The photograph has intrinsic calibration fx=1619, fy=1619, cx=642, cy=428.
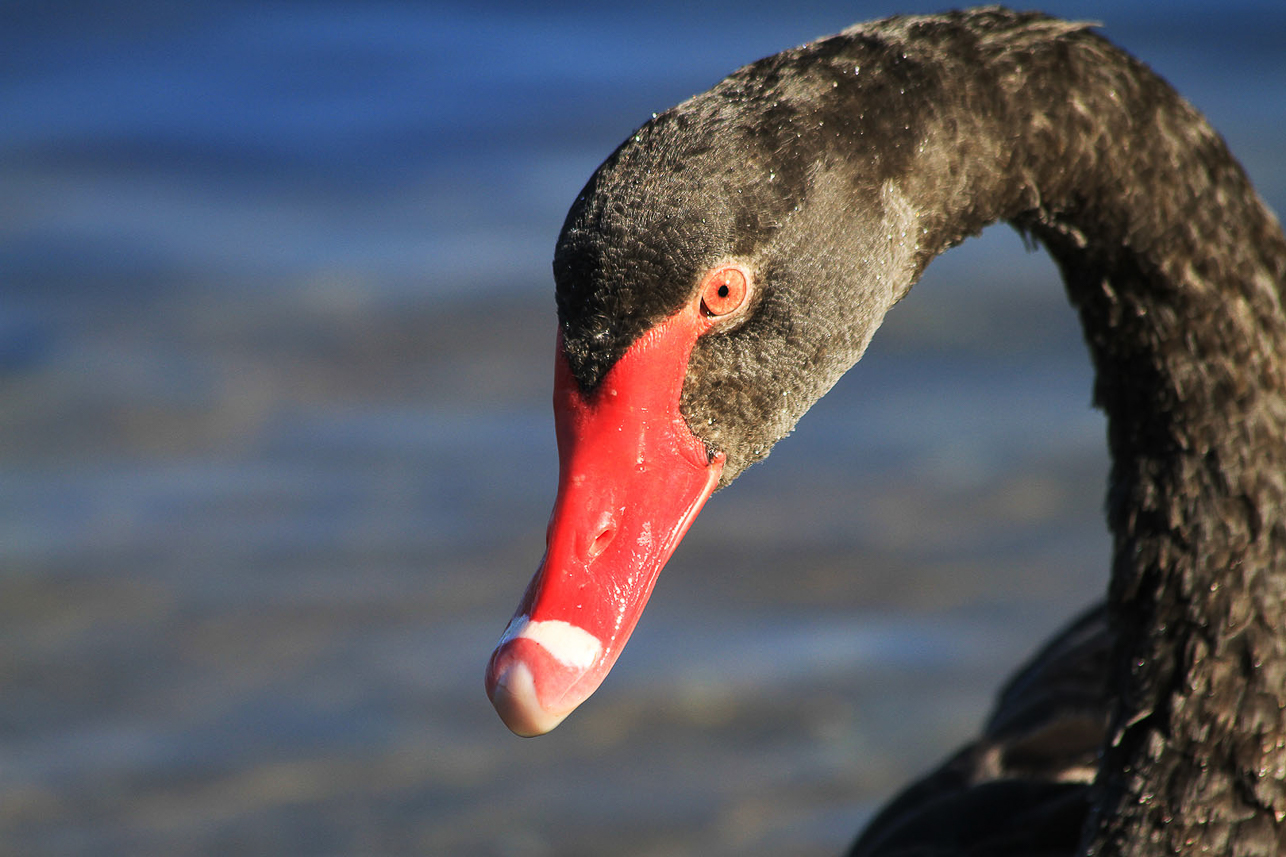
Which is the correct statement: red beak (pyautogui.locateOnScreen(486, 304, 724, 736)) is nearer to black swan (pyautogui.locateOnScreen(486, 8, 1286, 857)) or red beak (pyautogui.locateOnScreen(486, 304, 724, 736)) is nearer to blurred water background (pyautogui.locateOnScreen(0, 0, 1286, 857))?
black swan (pyautogui.locateOnScreen(486, 8, 1286, 857))

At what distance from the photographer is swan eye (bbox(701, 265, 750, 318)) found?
2.18m

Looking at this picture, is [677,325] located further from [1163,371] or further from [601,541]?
[1163,371]

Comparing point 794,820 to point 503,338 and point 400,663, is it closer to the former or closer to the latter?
point 400,663

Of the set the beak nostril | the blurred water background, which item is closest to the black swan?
the beak nostril

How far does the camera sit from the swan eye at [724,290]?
2180mm

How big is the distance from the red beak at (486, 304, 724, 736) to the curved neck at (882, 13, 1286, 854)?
45cm

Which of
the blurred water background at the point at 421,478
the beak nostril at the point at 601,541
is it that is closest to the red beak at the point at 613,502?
the beak nostril at the point at 601,541

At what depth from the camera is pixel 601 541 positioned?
7.35ft

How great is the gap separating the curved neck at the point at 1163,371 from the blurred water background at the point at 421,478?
5.24 feet

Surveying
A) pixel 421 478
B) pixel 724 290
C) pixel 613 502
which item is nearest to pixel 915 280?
pixel 724 290

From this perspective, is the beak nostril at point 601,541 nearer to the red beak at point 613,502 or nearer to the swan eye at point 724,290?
the red beak at point 613,502

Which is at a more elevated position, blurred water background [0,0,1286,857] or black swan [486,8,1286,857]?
blurred water background [0,0,1286,857]

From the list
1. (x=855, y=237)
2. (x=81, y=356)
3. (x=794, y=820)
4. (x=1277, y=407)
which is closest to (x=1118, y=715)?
(x=1277, y=407)

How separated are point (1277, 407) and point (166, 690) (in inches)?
122
